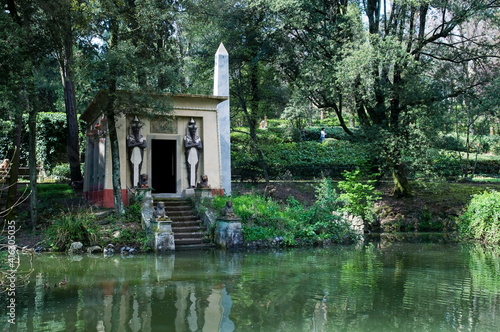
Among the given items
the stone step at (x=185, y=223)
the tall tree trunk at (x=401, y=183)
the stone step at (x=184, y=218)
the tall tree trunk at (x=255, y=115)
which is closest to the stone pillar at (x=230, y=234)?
the stone step at (x=185, y=223)

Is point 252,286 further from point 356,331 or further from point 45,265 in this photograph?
point 45,265

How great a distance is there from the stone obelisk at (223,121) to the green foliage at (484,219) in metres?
9.07

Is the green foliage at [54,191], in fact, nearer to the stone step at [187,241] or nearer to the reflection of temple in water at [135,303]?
→ the stone step at [187,241]

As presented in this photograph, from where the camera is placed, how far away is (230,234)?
14086mm

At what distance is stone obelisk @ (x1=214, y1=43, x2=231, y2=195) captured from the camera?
19.0 m

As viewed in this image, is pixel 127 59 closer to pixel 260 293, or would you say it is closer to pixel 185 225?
pixel 185 225

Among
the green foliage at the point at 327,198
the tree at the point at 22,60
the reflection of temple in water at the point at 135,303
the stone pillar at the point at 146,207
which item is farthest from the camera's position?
the green foliage at the point at 327,198

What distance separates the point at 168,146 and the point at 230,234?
6550 mm

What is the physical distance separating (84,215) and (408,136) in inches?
522

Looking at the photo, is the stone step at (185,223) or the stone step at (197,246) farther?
the stone step at (185,223)

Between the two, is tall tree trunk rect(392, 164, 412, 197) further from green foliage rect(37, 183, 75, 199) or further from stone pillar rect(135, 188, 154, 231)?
green foliage rect(37, 183, 75, 199)

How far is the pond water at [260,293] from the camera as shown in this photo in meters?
6.16

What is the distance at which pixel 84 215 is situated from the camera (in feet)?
46.2

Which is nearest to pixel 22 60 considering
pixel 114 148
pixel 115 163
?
pixel 114 148
